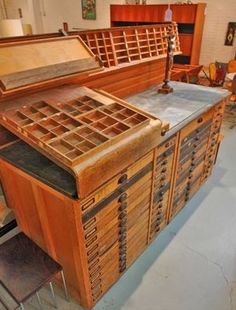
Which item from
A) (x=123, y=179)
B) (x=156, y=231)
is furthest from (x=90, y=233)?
(x=156, y=231)

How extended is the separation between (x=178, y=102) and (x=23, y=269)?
5.57 ft

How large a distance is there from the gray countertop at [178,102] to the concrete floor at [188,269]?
1013mm

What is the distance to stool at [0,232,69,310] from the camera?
1430 mm

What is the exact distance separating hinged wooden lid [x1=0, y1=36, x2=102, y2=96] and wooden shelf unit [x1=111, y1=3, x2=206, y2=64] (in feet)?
13.5

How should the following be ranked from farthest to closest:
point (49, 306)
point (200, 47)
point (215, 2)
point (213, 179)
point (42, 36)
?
point (200, 47) → point (215, 2) → point (213, 179) → point (49, 306) → point (42, 36)

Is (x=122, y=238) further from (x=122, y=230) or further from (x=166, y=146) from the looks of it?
(x=166, y=146)

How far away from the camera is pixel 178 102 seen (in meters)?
2.25

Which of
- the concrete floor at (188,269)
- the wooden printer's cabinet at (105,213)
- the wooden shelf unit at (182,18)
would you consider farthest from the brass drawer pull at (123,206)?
the wooden shelf unit at (182,18)

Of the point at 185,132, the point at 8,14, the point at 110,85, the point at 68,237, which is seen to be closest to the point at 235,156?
the point at 185,132

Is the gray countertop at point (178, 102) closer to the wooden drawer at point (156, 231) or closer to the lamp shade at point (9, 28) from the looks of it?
the wooden drawer at point (156, 231)

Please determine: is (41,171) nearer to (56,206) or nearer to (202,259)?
(56,206)

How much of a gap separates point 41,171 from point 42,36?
896 mm

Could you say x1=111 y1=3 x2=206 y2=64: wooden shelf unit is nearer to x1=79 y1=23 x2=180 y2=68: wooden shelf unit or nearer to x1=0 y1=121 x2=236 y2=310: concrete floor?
x1=79 y1=23 x2=180 y2=68: wooden shelf unit

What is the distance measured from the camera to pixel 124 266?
190 cm
